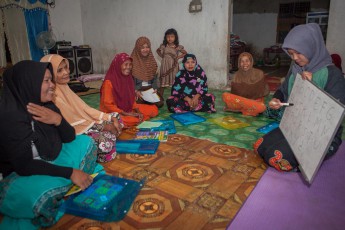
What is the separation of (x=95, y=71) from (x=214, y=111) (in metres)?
4.77

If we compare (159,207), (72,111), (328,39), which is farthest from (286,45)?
(328,39)

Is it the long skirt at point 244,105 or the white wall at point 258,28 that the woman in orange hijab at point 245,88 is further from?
the white wall at point 258,28

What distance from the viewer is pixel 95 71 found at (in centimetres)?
718

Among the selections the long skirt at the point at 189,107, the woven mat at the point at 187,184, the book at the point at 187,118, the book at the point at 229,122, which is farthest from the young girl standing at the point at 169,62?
the woven mat at the point at 187,184

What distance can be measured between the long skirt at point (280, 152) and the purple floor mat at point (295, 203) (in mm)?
62

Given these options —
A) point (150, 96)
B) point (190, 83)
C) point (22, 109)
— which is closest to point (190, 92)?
point (190, 83)

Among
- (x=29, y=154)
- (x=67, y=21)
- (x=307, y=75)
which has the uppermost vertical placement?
(x=67, y=21)

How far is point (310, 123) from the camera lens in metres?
1.51

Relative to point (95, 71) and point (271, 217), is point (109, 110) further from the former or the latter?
point (95, 71)

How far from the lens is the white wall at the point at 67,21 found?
6.47 metres

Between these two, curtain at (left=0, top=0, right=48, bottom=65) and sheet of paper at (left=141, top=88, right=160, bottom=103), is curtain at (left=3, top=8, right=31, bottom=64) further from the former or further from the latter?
sheet of paper at (left=141, top=88, right=160, bottom=103)

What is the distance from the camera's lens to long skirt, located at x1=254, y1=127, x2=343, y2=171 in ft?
5.80

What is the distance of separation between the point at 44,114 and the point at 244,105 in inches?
93.3

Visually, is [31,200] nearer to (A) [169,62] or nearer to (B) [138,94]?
(B) [138,94]
